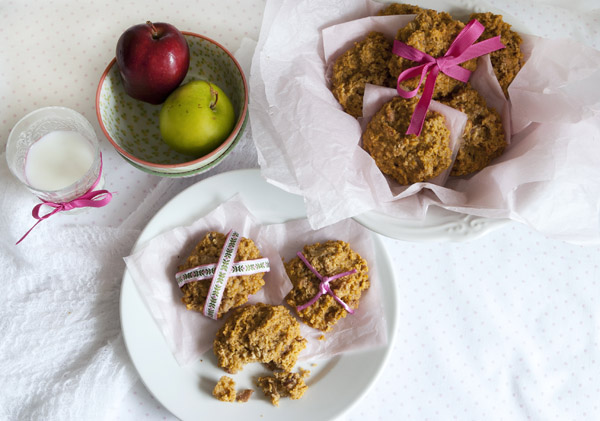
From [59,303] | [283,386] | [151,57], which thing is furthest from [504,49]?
[59,303]

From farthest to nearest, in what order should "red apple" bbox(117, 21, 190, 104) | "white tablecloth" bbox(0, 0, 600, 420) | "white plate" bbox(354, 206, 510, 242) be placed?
"white tablecloth" bbox(0, 0, 600, 420)
"red apple" bbox(117, 21, 190, 104)
"white plate" bbox(354, 206, 510, 242)

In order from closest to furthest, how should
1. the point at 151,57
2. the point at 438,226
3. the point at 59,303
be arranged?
the point at 438,226 < the point at 151,57 < the point at 59,303

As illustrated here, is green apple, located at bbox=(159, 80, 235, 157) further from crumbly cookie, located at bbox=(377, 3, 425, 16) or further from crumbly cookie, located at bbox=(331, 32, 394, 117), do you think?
crumbly cookie, located at bbox=(377, 3, 425, 16)

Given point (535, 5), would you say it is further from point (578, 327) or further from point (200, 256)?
point (200, 256)

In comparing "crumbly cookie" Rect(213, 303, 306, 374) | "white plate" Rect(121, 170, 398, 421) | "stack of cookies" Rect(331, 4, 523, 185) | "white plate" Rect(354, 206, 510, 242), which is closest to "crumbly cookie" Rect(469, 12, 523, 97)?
"stack of cookies" Rect(331, 4, 523, 185)

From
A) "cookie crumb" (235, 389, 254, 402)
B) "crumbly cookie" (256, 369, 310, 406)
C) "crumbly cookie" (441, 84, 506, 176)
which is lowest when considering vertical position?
"cookie crumb" (235, 389, 254, 402)

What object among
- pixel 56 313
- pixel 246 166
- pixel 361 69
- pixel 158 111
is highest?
pixel 361 69

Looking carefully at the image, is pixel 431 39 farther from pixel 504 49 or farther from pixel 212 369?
pixel 212 369
